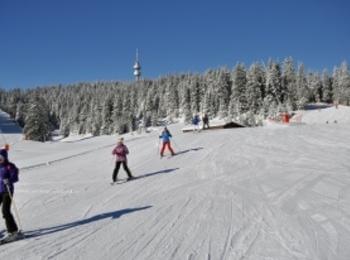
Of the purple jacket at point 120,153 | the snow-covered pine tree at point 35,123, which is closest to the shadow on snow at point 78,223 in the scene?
the purple jacket at point 120,153

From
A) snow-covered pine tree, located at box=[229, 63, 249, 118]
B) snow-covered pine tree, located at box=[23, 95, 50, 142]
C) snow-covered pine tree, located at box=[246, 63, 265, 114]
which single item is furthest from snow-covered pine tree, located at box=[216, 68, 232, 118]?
snow-covered pine tree, located at box=[23, 95, 50, 142]

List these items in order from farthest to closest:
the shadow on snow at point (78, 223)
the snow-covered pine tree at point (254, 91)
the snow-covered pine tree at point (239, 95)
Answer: the snow-covered pine tree at point (239, 95), the snow-covered pine tree at point (254, 91), the shadow on snow at point (78, 223)

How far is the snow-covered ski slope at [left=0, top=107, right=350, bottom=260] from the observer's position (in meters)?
7.67

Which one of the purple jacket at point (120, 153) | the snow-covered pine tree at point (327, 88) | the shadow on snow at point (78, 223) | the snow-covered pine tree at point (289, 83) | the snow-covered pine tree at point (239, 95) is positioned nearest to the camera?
the shadow on snow at point (78, 223)

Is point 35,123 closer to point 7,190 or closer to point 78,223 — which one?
point 78,223

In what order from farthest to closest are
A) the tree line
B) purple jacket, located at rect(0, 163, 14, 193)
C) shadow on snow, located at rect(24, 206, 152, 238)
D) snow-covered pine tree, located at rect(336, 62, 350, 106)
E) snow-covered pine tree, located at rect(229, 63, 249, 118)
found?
snow-covered pine tree, located at rect(336, 62, 350, 106)
snow-covered pine tree, located at rect(229, 63, 249, 118)
the tree line
shadow on snow, located at rect(24, 206, 152, 238)
purple jacket, located at rect(0, 163, 14, 193)

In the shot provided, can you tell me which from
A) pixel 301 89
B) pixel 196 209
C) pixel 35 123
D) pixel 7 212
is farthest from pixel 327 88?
pixel 7 212

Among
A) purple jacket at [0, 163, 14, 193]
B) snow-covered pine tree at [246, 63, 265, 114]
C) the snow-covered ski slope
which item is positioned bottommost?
the snow-covered ski slope

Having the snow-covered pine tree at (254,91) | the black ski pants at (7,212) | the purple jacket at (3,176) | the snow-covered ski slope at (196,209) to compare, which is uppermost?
the snow-covered pine tree at (254,91)

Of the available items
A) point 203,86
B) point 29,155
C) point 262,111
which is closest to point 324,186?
point 29,155

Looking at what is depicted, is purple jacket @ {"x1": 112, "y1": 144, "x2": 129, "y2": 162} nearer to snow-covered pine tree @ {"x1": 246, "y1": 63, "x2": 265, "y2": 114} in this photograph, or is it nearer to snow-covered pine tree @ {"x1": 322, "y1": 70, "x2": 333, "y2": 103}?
snow-covered pine tree @ {"x1": 246, "y1": 63, "x2": 265, "y2": 114}

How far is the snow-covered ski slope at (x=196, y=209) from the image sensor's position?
25.2ft

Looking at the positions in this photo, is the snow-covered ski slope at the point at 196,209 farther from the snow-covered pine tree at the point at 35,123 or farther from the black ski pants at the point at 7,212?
the snow-covered pine tree at the point at 35,123

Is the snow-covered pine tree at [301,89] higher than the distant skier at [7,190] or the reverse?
higher
